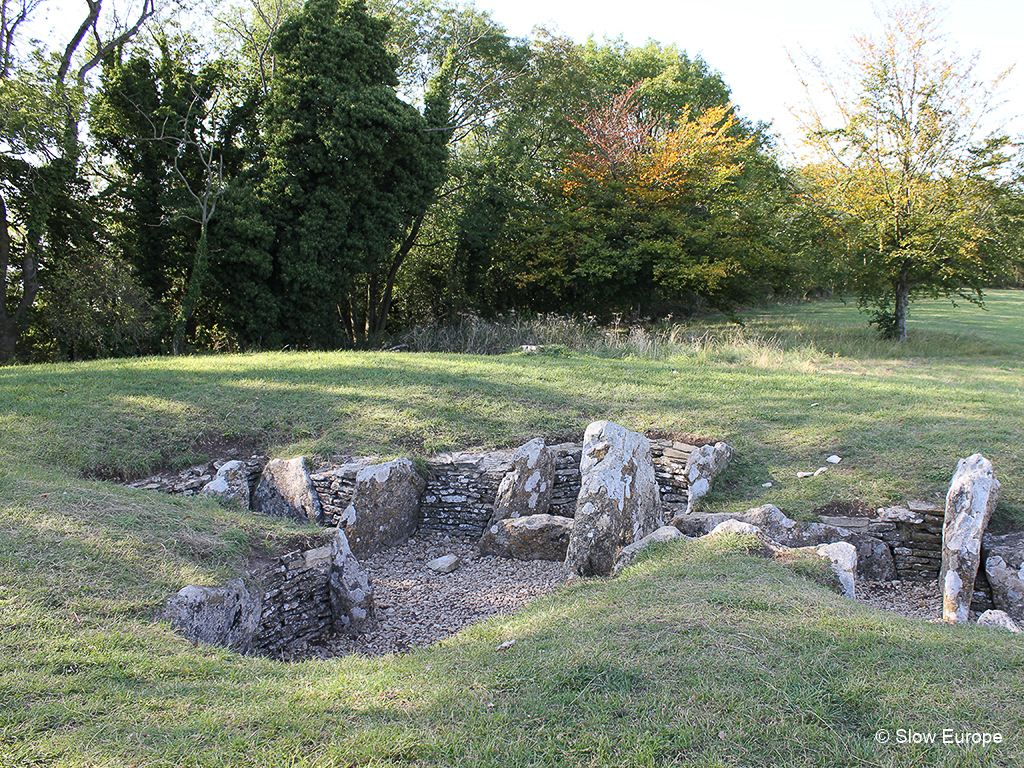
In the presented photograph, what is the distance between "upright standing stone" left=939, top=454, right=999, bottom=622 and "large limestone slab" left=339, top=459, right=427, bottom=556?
13.9 ft

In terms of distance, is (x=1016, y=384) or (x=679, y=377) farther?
(x=1016, y=384)

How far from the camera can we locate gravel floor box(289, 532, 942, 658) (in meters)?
4.43

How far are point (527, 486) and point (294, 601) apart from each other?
2327mm

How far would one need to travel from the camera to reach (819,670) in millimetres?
2586

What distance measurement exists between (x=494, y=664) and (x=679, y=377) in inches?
253

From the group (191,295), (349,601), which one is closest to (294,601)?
(349,601)

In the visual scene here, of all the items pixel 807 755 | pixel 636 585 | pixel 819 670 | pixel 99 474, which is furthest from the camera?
pixel 99 474

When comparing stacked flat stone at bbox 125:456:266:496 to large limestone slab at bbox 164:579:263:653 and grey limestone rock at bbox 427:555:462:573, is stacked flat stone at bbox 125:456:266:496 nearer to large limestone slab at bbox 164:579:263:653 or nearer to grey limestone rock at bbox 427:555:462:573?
grey limestone rock at bbox 427:555:462:573

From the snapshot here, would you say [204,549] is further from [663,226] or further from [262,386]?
[663,226]

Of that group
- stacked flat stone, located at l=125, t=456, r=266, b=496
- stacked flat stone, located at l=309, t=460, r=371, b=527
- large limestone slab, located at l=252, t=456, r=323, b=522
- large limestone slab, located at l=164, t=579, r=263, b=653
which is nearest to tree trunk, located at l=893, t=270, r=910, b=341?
stacked flat stone, located at l=309, t=460, r=371, b=527

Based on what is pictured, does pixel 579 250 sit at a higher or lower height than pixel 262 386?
higher

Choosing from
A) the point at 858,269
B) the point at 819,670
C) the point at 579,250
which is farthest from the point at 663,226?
the point at 819,670

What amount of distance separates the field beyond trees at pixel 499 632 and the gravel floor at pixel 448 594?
803 mm

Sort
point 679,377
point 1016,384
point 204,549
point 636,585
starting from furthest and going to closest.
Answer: point 1016,384 → point 679,377 → point 204,549 → point 636,585
